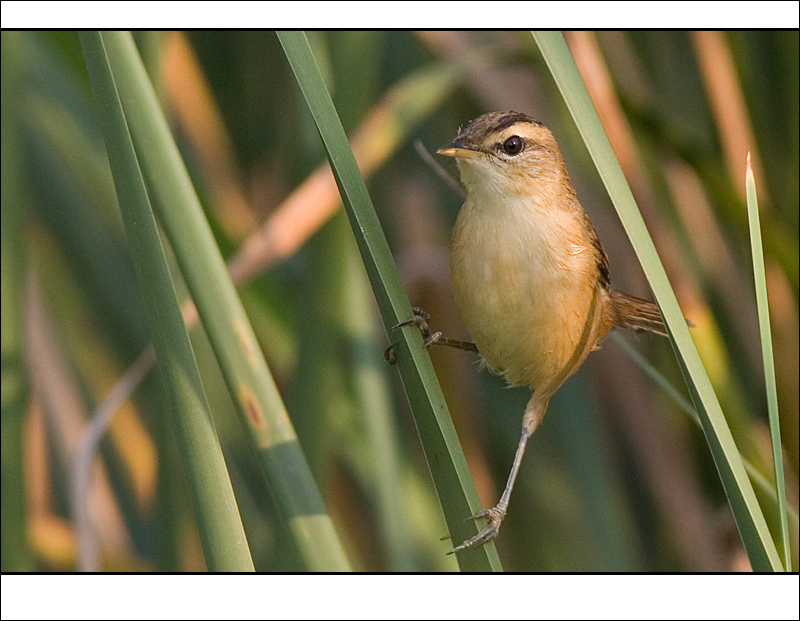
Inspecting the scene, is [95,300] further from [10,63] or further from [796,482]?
[796,482]

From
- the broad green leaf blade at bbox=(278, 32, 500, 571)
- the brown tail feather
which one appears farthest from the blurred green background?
the broad green leaf blade at bbox=(278, 32, 500, 571)

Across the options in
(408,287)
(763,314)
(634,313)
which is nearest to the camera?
(763,314)

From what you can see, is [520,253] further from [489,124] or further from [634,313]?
[634,313]

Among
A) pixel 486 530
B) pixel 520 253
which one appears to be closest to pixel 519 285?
pixel 520 253

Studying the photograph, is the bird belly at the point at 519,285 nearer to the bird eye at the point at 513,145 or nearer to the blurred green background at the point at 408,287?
the bird eye at the point at 513,145

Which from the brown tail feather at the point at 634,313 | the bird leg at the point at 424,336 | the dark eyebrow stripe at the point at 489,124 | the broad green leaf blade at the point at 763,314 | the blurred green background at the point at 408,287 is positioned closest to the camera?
the broad green leaf blade at the point at 763,314

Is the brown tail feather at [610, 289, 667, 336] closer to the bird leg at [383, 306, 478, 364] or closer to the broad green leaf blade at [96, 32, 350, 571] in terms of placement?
the bird leg at [383, 306, 478, 364]

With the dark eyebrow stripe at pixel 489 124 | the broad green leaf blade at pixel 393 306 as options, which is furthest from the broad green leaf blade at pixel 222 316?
the dark eyebrow stripe at pixel 489 124
